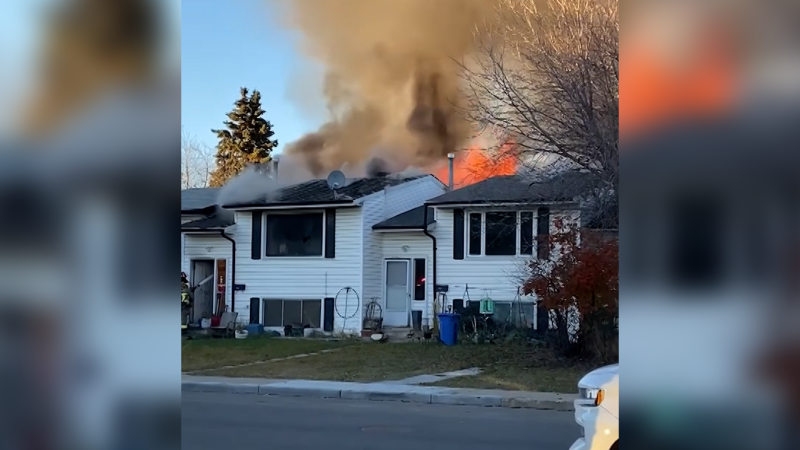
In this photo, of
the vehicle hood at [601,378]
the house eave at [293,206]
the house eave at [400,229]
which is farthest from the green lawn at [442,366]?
the vehicle hood at [601,378]

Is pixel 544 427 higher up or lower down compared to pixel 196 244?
lower down

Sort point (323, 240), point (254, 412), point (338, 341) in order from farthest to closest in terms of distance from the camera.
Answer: point (323, 240) < point (338, 341) < point (254, 412)

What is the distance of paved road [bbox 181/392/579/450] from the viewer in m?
9.14

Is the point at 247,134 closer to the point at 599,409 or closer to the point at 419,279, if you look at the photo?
the point at 419,279

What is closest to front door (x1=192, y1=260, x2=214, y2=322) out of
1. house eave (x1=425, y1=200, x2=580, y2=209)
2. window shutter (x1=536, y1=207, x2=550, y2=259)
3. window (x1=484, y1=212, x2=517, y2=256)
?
house eave (x1=425, y1=200, x2=580, y2=209)

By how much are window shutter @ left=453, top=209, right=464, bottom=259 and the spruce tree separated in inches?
1189

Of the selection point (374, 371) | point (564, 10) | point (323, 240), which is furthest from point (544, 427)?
point (323, 240)

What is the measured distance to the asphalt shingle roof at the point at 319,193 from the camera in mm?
24203

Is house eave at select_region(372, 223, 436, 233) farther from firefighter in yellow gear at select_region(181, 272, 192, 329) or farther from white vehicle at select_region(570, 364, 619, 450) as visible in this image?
white vehicle at select_region(570, 364, 619, 450)
